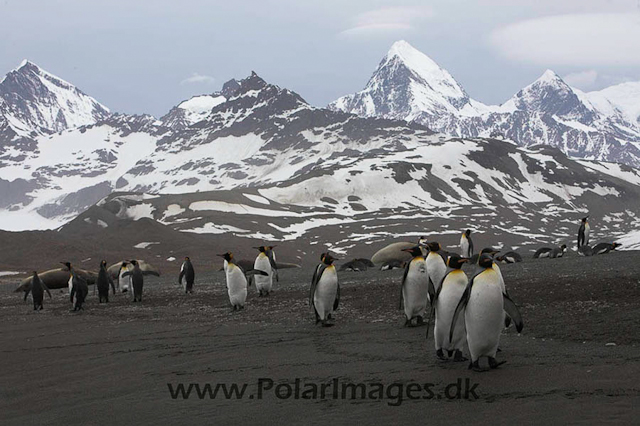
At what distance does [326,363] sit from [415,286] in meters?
3.23

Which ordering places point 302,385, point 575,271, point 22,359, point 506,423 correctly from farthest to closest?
point 575,271 → point 22,359 → point 302,385 → point 506,423

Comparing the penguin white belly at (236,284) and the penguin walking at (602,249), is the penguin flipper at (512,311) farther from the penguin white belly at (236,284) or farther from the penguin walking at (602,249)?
the penguin walking at (602,249)

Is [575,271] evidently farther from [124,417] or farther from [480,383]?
[124,417]

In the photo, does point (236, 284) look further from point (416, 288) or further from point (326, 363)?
point (326, 363)

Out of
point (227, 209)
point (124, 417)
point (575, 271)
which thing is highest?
point (227, 209)

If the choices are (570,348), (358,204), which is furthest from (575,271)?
(358,204)

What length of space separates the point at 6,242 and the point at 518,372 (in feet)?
218

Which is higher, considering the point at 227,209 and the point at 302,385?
the point at 227,209

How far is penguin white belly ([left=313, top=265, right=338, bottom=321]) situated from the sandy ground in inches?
17.1

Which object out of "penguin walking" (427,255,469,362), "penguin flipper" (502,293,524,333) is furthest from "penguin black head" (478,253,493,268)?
"penguin flipper" (502,293,524,333)

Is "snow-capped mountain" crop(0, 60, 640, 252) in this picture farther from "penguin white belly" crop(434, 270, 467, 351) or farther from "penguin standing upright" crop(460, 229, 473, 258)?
"penguin white belly" crop(434, 270, 467, 351)

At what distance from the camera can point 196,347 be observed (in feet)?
40.9

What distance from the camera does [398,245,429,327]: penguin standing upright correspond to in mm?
12734

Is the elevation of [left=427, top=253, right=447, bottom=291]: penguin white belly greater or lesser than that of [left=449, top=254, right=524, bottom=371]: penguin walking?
greater
